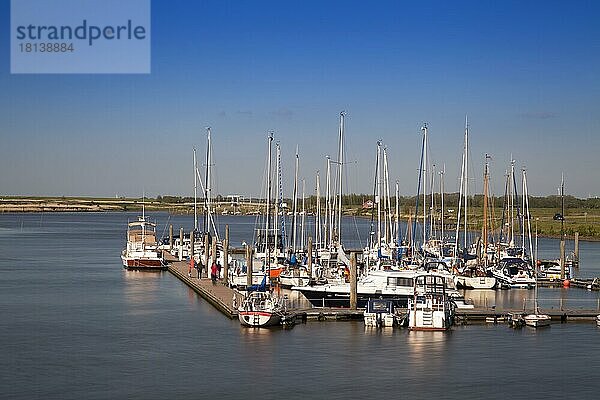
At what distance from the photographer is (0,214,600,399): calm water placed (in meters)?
32.0

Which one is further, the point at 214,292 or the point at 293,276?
the point at 293,276

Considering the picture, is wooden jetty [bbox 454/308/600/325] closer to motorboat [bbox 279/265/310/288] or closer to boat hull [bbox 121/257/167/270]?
motorboat [bbox 279/265/310/288]

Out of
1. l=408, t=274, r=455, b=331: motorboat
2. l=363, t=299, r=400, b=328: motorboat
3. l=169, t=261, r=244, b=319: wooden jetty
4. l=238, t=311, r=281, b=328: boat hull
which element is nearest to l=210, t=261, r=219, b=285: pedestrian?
l=169, t=261, r=244, b=319: wooden jetty

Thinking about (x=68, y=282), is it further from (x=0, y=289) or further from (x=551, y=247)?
(x=551, y=247)

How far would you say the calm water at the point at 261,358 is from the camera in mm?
31969

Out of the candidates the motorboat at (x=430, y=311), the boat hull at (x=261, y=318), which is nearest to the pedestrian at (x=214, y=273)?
the boat hull at (x=261, y=318)

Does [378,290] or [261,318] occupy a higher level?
[378,290]

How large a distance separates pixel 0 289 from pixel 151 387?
33088 millimetres

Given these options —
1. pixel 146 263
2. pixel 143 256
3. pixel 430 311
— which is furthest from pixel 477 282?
pixel 143 256

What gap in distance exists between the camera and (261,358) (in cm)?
3656

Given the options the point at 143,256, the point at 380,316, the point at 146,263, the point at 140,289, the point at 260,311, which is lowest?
the point at 140,289

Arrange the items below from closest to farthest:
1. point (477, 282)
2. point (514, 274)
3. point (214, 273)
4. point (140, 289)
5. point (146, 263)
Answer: point (477, 282) → point (214, 273) → point (514, 274) → point (140, 289) → point (146, 263)

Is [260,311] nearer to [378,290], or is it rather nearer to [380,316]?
[380,316]

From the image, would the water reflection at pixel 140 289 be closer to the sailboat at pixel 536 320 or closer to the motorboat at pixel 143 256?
the motorboat at pixel 143 256
